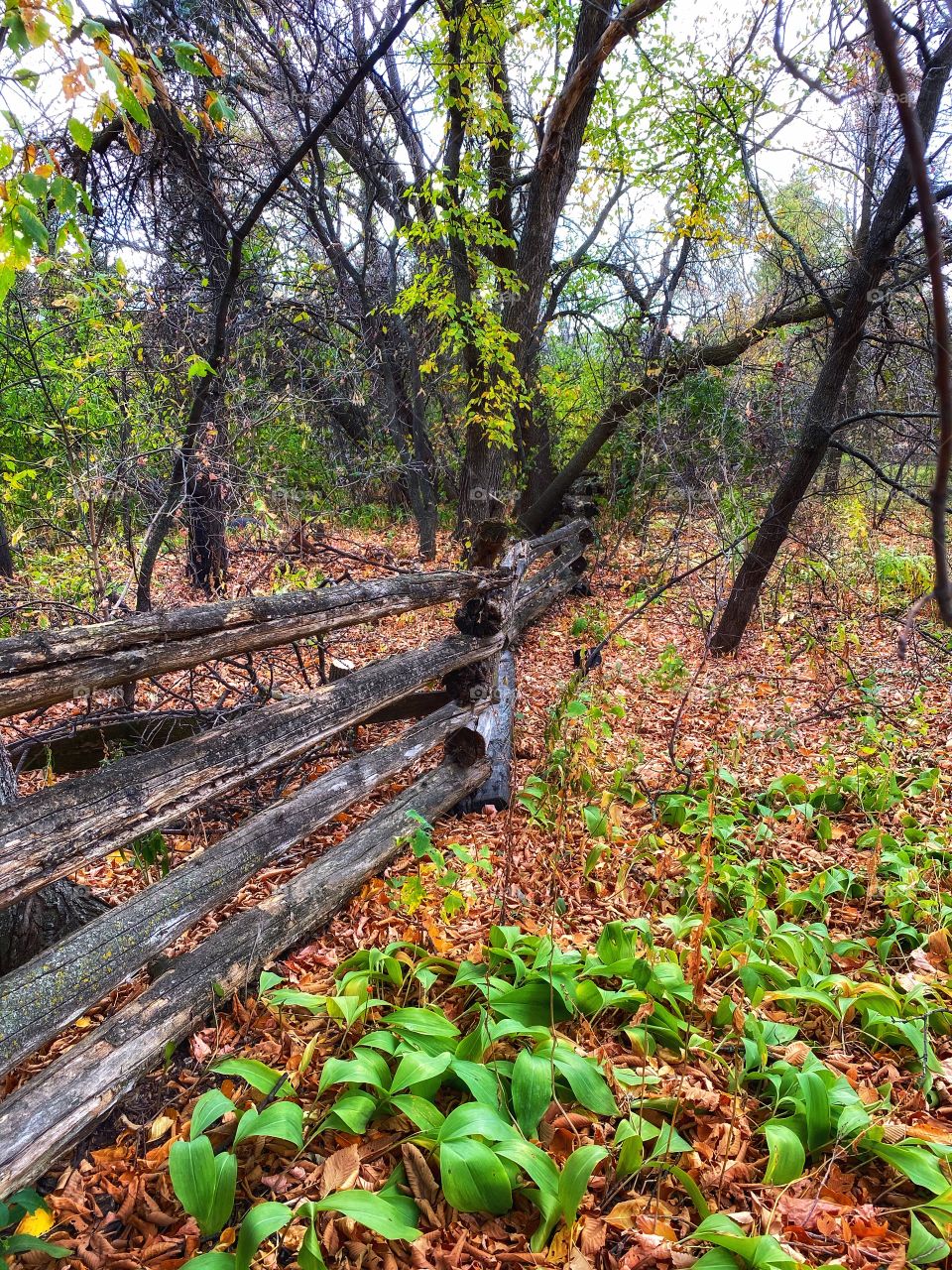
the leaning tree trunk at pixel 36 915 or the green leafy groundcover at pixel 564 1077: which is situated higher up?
the leaning tree trunk at pixel 36 915

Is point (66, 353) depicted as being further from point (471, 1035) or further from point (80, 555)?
point (471, 1035)

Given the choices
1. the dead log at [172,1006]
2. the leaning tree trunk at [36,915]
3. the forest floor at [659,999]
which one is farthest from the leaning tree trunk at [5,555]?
the dead log at [172,1006]

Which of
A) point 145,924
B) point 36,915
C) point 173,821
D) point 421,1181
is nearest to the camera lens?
point 421,1181

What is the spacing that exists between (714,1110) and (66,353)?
273 inches

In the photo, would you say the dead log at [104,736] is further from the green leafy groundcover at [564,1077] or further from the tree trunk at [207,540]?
the tree trunk at [207,540]

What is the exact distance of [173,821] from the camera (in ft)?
7.29

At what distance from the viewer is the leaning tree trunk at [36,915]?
2.31 m

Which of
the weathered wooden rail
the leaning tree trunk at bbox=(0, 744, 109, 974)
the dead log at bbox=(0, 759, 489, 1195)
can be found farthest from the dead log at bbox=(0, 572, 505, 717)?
the dead log at bbox=(0, 759, 489, 1195)

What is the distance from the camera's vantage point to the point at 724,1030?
7.34ft

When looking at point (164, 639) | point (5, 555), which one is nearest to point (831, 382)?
point (164, 639)

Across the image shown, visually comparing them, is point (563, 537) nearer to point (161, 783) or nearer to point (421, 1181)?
point (161, 783)

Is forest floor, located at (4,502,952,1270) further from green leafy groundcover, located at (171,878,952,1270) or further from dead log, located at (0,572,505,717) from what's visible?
dead log, located at (0,572,505,717)

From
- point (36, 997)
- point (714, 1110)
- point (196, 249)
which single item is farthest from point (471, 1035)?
point (196, 249)

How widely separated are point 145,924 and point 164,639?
0.86 meters
